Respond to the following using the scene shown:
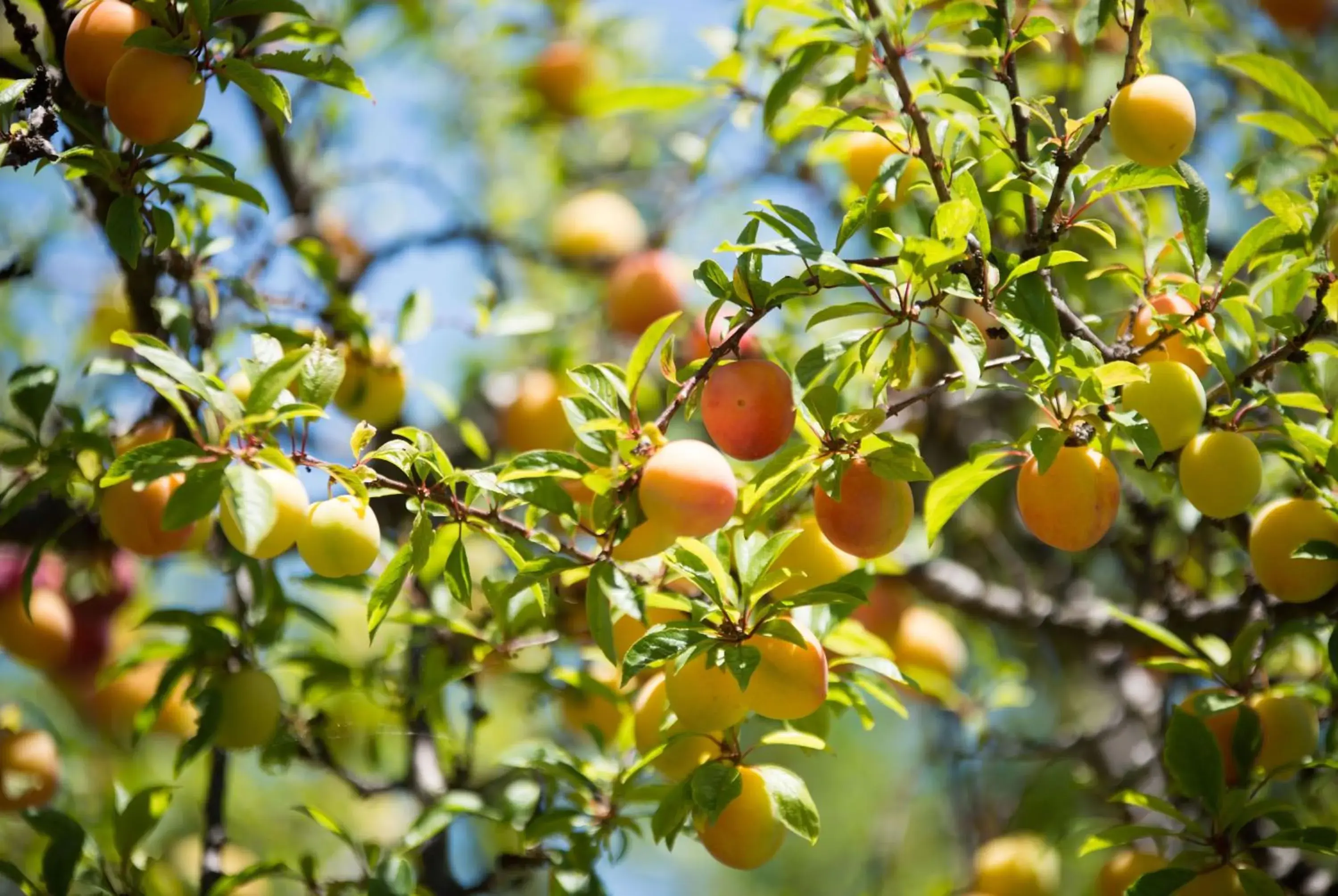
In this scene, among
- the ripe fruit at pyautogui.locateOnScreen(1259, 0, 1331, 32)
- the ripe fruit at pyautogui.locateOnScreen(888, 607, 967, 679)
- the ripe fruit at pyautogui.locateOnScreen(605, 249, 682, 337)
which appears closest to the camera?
the ripe fruit at pyautogui.locateOnScreen(888, 607, 967, 679)

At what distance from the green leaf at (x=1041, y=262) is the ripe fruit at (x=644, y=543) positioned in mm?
321

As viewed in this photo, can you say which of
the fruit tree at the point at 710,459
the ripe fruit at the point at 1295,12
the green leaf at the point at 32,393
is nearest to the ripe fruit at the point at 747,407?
the fruit tree at the point at 710,459

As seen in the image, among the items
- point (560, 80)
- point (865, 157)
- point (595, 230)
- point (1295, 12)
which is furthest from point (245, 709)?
point (1295, 12)

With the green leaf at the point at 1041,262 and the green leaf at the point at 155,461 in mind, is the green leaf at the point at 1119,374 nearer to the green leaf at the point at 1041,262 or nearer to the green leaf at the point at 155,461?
the green leaf at the point at 1041,262

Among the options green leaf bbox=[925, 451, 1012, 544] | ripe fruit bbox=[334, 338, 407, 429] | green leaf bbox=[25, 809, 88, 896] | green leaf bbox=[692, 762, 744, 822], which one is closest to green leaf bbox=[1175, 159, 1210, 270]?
green leaf bbox=[925, 451, 1012, 544]

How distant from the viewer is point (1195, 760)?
104 cm

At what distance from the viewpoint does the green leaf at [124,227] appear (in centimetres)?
94

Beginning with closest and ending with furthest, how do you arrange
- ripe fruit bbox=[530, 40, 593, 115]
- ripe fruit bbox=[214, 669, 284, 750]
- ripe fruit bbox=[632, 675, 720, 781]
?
ripe fruit bbox=[632, 675, 720, 781], ripe fruit bbox=[214, 669, 284, 750], ripe fruit bbox=[530, 40, 593, 115]

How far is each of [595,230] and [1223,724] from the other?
1.51 metres

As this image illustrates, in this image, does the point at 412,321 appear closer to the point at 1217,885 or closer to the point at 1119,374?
the point at 1119,374

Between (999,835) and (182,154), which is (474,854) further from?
(182,154)

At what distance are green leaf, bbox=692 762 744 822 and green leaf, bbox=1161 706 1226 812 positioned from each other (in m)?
0.43

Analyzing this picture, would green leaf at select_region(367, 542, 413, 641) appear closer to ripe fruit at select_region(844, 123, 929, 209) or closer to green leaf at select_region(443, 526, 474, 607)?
green leaf at select_region(443, 526, 474, 607)

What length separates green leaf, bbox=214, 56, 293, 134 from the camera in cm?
93
